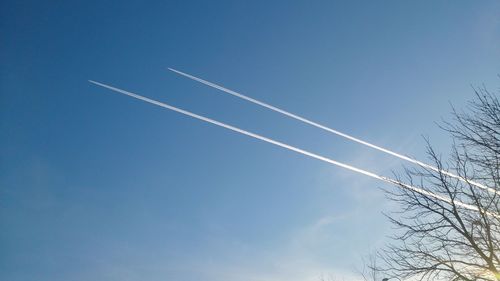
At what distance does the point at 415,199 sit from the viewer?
9484 mm

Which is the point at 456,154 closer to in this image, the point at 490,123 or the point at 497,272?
the point at 490,123

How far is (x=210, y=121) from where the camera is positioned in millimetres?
15211

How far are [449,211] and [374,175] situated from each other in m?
2.02

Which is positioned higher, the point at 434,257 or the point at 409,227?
the point at 409,227

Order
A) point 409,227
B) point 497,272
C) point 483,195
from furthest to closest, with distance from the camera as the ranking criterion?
point 409,227, point 483,195, point 497,272

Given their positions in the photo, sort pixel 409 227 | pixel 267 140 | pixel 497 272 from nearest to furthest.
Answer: pixel 497 272
pixel 409 227
pixel 267 140

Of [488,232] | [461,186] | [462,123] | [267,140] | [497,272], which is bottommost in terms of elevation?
[497,272]

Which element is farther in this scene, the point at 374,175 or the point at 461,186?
the point at 374,175

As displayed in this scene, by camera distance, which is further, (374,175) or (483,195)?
(374,175)

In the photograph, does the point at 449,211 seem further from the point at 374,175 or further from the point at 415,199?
the point at 374,175

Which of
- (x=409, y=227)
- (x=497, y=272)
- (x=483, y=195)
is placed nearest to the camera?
(x=497, y=272)

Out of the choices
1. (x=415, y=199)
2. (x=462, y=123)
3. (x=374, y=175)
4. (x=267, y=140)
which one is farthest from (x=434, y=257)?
(x=267, y=140)

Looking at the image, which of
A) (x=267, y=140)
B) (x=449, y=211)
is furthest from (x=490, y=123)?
(x=267, y=140)

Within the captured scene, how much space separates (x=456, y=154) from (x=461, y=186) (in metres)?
0.82
